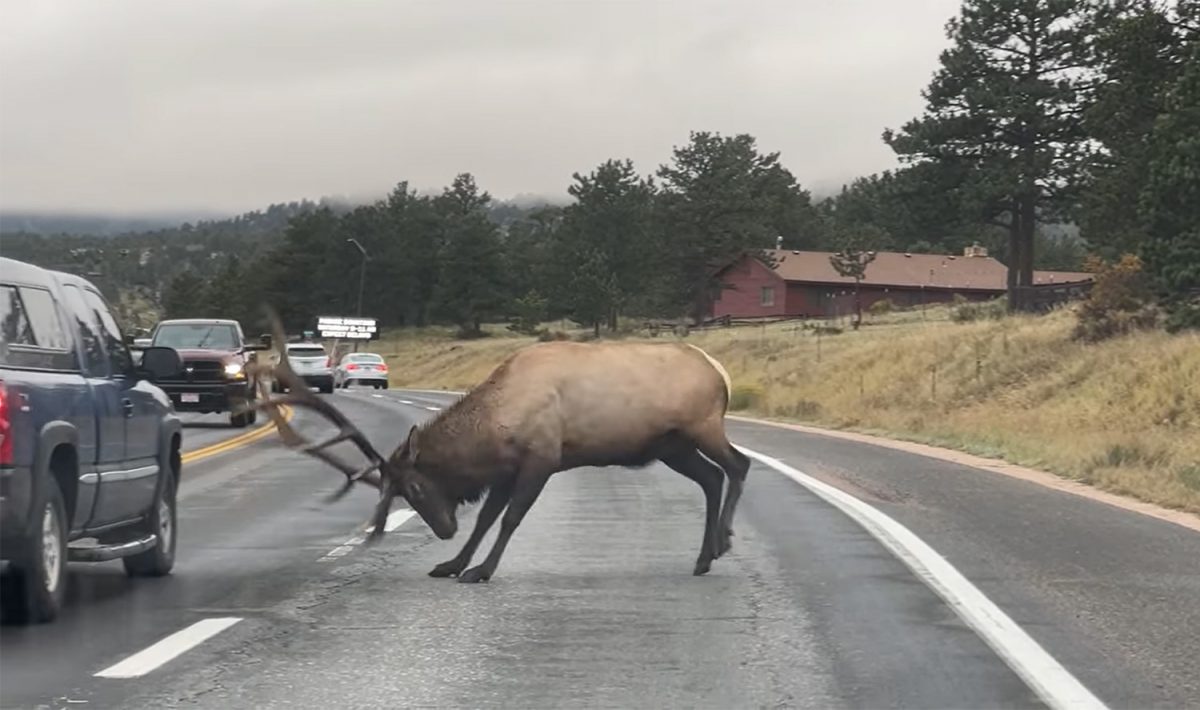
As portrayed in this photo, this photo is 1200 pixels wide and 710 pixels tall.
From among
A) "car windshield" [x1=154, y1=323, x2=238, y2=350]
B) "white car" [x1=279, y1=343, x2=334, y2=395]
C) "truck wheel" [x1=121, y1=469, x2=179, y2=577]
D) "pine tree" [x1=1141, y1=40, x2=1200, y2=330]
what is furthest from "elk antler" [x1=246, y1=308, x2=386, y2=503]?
"white car" [x1=279, y1=343, x2=334, y2=395]

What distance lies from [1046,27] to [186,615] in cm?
5824

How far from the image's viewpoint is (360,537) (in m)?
13.0

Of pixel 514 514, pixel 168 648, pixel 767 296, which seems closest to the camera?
pixel 168 648

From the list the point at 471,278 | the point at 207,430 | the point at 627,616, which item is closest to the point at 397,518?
the point at 627,616

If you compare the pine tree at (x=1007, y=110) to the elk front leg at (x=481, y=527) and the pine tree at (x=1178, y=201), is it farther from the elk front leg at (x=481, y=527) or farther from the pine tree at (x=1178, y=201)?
the elk front leg at (x=481, y=527)

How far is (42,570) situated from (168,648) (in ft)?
3.05

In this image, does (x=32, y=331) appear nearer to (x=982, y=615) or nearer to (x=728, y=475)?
(x=728, y=475)

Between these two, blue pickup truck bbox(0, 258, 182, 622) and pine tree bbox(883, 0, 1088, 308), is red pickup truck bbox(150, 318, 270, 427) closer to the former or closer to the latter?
blue pickup truck bbox(0, 258, 182, 622)

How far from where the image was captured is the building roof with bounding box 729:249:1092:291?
301 ft

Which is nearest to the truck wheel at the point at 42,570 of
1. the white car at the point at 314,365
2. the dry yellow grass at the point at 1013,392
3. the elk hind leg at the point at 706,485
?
the elk hind leg at the point at 706,485

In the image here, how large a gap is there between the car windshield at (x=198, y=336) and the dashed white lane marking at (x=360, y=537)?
53.9 feet

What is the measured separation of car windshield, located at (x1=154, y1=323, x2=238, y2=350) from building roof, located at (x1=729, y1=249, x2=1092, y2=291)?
200 ft

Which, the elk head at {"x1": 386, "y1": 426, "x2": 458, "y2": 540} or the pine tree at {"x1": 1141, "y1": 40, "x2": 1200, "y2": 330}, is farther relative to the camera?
the pine tree at {"x1": 1141, "y1": 40, "x2": 1200, "y2": 330}

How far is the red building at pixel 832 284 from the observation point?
9119cm
